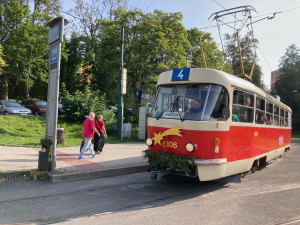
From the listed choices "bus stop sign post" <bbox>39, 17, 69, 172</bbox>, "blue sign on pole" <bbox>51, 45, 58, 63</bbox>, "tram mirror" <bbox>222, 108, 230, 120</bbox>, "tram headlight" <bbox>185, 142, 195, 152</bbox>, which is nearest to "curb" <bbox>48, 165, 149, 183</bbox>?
"bus stop sign post" <bbox>39, 17, 69, 172</bbox>

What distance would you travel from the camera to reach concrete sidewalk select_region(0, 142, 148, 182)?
7645mm

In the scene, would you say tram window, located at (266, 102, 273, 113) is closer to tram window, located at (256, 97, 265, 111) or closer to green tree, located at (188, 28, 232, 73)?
tram window, located at (256, 97, 265, 111)

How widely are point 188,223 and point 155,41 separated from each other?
20260 millimetres

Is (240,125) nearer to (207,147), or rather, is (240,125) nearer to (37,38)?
(207,147)

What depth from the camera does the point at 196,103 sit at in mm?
6352

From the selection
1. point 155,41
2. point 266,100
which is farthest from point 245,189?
point 155,41

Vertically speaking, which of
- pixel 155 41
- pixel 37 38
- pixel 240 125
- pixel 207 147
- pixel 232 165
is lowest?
pixel 232 165

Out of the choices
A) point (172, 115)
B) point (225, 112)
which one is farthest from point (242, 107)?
point (172, 115)

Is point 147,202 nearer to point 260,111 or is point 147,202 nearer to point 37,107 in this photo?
point 260,111

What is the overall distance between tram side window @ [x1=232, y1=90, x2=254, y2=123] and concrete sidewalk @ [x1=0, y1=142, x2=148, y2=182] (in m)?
3.41

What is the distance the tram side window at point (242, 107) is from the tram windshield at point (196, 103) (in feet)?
1.33

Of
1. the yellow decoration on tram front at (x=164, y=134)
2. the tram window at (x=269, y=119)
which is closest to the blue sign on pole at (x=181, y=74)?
the yellow decoration on tram front at (x=164, y=134)

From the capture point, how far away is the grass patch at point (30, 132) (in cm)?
1312

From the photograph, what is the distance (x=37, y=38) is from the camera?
29.6m
